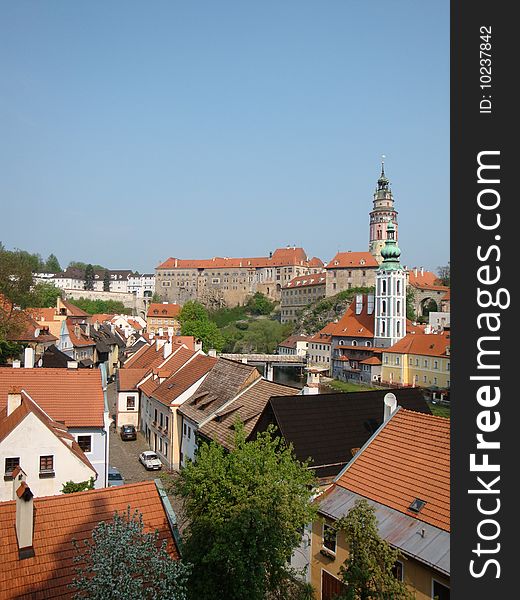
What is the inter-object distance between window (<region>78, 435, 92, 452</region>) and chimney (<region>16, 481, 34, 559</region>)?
11686mm

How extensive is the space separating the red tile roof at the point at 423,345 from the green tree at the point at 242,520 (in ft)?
193

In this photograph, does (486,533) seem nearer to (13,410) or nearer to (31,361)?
(13,410)

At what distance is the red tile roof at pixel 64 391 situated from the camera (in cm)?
2156

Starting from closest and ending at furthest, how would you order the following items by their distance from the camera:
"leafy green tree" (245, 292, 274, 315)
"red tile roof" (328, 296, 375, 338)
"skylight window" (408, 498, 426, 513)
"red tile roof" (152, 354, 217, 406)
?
"skylight window" (408, 498, 426, 513)
"red tile roof" (152, 354, 217, 406)
"red tile roof" (328, 296, 375, 338)
"leafy green tree" (245, 292, 274, 315)

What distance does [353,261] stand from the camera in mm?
122750

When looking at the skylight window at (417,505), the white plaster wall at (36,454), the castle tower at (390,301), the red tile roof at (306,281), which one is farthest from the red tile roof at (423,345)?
the white plaster wall at (36,454)

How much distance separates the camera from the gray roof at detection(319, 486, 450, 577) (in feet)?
37.8

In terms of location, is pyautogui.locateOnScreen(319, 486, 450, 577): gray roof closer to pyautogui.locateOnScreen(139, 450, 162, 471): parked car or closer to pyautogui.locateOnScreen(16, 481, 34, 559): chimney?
pyautogui.locateOnScreen(16, 481, 34, 559): chimney

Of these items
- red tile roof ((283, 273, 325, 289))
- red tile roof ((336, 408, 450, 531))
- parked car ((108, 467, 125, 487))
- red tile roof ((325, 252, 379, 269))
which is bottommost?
parked car ((108, 467, 125, 487))

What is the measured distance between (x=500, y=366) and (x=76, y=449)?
16.2 m

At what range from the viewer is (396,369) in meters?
73.6

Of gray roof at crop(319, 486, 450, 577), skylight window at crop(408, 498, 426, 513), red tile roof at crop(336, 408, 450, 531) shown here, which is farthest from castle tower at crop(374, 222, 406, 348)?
skylight window at crop(408, 498, 426, 513)

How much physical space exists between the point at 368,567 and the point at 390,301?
7573 centimetres

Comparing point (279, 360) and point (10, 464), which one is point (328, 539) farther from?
point (279, 360)
